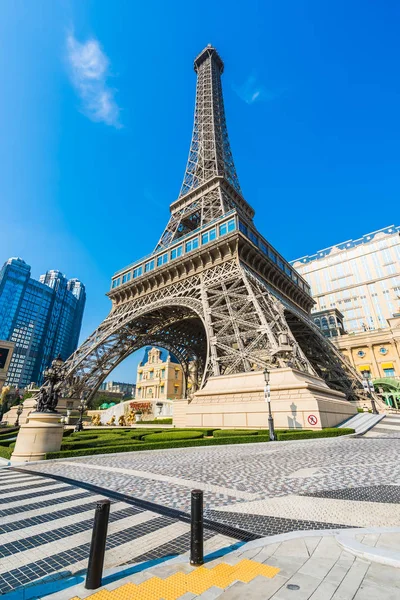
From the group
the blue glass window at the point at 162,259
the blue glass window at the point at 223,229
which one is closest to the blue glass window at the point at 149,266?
the blue glass window at the point at 162,259

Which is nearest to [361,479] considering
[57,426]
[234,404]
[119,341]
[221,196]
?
[57,426]

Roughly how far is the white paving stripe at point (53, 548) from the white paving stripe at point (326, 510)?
1774 millimetres

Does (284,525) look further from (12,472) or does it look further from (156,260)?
(156,260)

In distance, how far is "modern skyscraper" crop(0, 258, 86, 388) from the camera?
107875 millimetres

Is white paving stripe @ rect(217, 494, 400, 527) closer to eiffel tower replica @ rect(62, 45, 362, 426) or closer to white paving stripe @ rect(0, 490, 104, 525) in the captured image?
white paving stripe @ rect(0, 490, 104, 525)

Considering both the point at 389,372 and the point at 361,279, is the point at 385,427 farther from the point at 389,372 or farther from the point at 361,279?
the point at 361,279

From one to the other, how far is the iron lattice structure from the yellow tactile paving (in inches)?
685

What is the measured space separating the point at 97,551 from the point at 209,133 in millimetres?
61198

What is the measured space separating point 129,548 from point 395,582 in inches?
117

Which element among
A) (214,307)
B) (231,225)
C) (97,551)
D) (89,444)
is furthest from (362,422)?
(97,551)

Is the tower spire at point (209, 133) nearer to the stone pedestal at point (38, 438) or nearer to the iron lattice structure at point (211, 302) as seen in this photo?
the iron lattice structure at point (211, 302)

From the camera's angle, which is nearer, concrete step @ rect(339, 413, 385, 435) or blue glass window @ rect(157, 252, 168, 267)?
concrete step @ rect(339, 413, 385, 435)

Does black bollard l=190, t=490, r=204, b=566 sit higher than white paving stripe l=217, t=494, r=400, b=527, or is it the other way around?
black bollard l=190, t=490, r=204, b=566

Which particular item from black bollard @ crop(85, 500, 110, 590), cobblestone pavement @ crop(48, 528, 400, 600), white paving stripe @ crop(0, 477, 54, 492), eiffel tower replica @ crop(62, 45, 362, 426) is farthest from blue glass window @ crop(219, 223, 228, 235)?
black bollard @ crop(85, 500, 110, 590)
